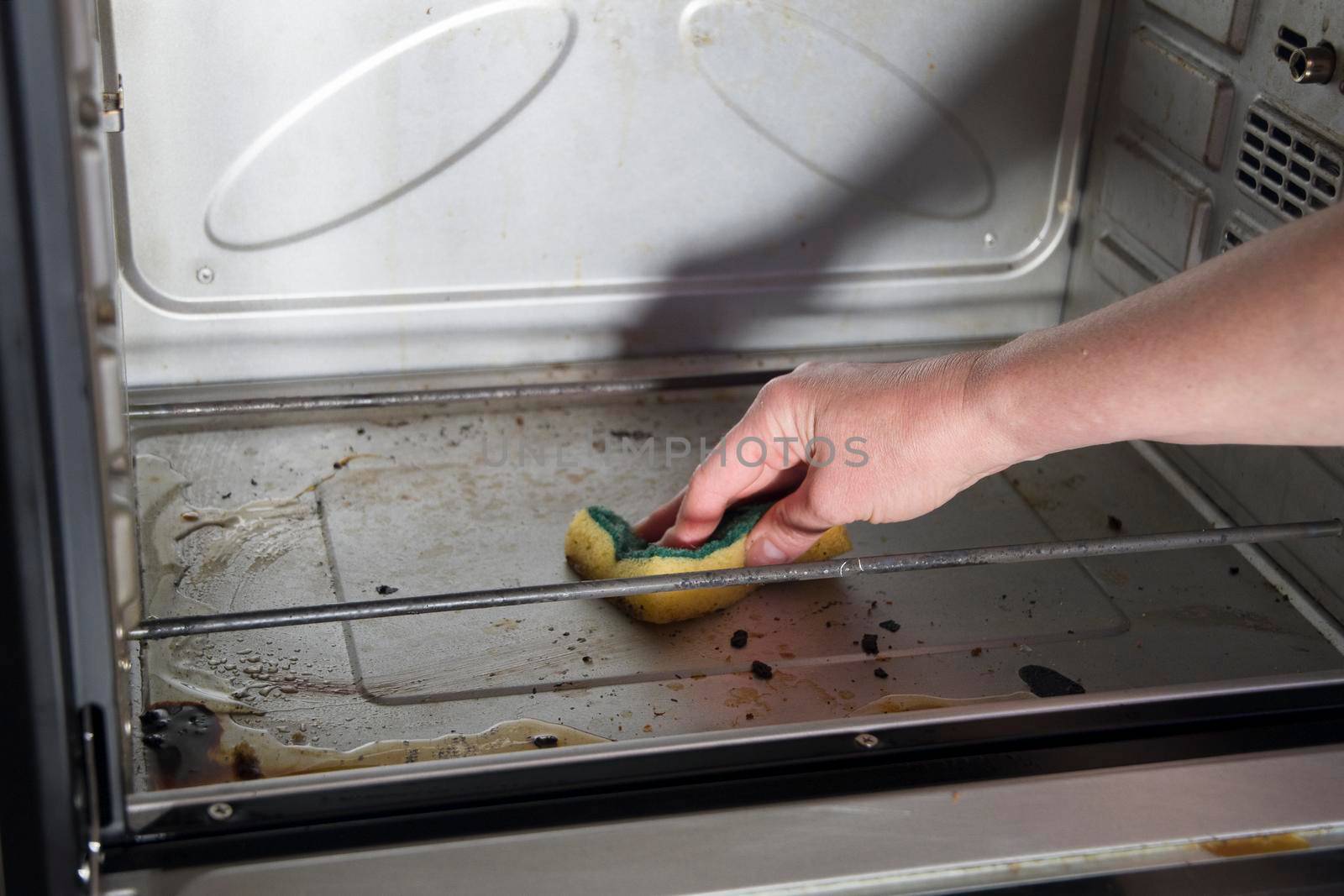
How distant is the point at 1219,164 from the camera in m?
1.53

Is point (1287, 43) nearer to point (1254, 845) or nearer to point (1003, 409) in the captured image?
point (1003, 409)

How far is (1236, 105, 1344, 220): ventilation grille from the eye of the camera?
133cm

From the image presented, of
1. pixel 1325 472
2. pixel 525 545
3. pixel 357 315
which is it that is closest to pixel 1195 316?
pixel 1325 472

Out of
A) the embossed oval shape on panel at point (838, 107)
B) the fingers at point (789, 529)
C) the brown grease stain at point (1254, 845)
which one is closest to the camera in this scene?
the brown grease stain at point (1254, 845)

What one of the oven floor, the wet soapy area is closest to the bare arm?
the oven floor

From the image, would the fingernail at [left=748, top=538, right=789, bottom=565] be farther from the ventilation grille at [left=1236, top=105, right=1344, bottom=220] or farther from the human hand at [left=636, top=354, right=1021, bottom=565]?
the ventilation grille at [left=1236, top=105, right=1344, bottom=220]

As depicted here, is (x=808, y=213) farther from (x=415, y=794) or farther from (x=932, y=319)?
(x=415, y=794)

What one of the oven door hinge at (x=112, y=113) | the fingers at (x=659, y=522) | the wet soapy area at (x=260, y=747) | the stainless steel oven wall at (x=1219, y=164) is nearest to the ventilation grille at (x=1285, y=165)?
the stainless steel oven wall at (x=1219, y=164)

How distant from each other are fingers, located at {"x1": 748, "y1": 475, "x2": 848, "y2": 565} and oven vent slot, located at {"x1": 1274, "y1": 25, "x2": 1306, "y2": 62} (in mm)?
692

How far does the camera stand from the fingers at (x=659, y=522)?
145 centimetres

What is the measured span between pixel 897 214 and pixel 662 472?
49 cm

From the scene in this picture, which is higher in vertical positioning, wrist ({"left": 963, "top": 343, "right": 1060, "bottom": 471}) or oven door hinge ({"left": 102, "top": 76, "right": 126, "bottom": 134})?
oven door hinge ({"left": 102, "top": 76, "right": 126, "bottom": 134})

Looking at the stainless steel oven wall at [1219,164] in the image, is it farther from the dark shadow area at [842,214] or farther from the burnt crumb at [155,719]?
the burnt crumb at [155,719]

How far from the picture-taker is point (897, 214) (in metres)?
1.77
